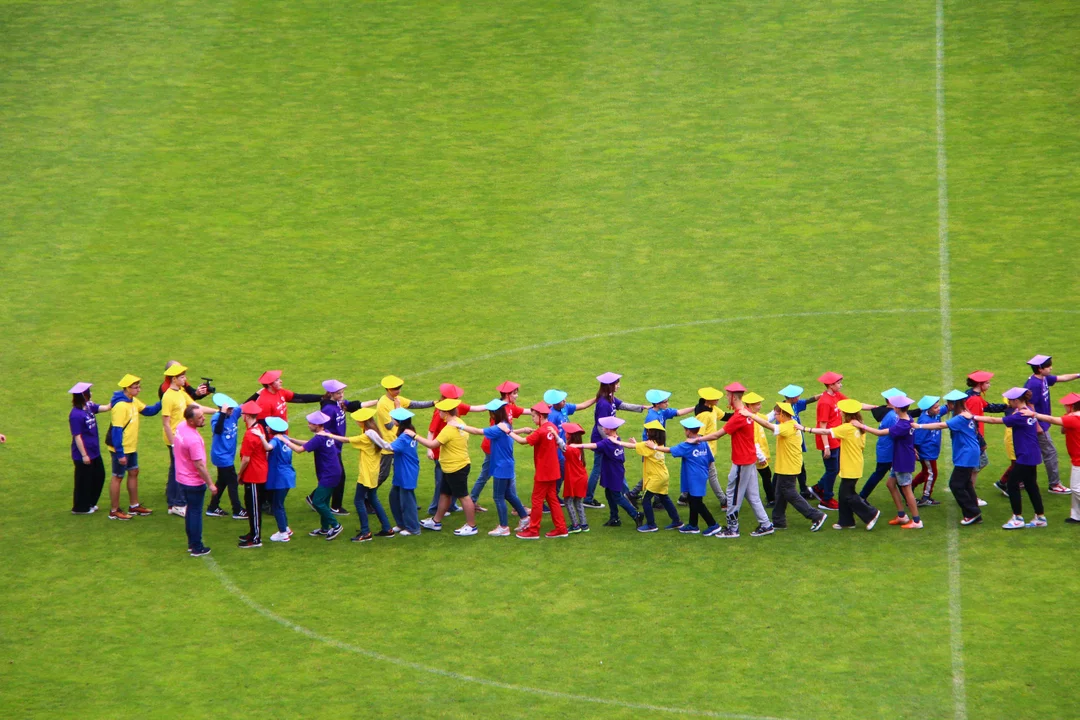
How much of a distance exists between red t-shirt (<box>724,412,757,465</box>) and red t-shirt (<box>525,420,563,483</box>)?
2135 mm

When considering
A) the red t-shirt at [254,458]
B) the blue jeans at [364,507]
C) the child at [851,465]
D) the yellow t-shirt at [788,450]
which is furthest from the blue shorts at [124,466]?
the child at [851,465]

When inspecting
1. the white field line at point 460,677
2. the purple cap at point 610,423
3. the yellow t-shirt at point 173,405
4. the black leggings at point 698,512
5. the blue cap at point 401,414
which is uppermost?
the yellow t-shirt at point 173,405

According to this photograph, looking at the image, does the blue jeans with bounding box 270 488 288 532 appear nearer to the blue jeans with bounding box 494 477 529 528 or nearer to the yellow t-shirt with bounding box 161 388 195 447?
the yellow t-shirt with bounding box 161 388 195 447

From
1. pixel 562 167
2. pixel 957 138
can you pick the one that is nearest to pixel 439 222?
pixel 562 167

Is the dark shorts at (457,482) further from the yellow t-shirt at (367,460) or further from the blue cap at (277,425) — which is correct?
the blue cap at (277,425)

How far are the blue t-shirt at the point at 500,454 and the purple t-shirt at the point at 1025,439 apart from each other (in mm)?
6112

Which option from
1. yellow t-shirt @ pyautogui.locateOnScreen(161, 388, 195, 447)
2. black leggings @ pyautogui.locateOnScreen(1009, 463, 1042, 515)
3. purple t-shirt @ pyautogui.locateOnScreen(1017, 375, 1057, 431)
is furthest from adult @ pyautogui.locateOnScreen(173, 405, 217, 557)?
purple t-shirt @ pyautogui.locateOnScreen(1017, 375, 1057, 431)

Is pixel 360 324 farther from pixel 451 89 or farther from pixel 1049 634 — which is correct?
pixel 1049 634

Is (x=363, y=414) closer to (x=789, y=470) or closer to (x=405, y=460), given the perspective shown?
(x=405, y=460)

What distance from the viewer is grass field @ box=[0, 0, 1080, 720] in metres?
13.5

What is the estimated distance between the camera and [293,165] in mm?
28828

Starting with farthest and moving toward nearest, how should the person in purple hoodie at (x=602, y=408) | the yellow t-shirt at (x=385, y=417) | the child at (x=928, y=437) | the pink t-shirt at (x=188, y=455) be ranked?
the person in purple hoodie at (x=602, y=408)
the yellow t-shirt at (x=385, y=417)
the child at (x=928, y=437)
the pink t-shirt at (x=188, y=455)

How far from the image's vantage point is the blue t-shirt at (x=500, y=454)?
1650 cm

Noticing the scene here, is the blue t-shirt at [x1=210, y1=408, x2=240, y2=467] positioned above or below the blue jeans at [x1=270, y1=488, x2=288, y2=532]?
above
